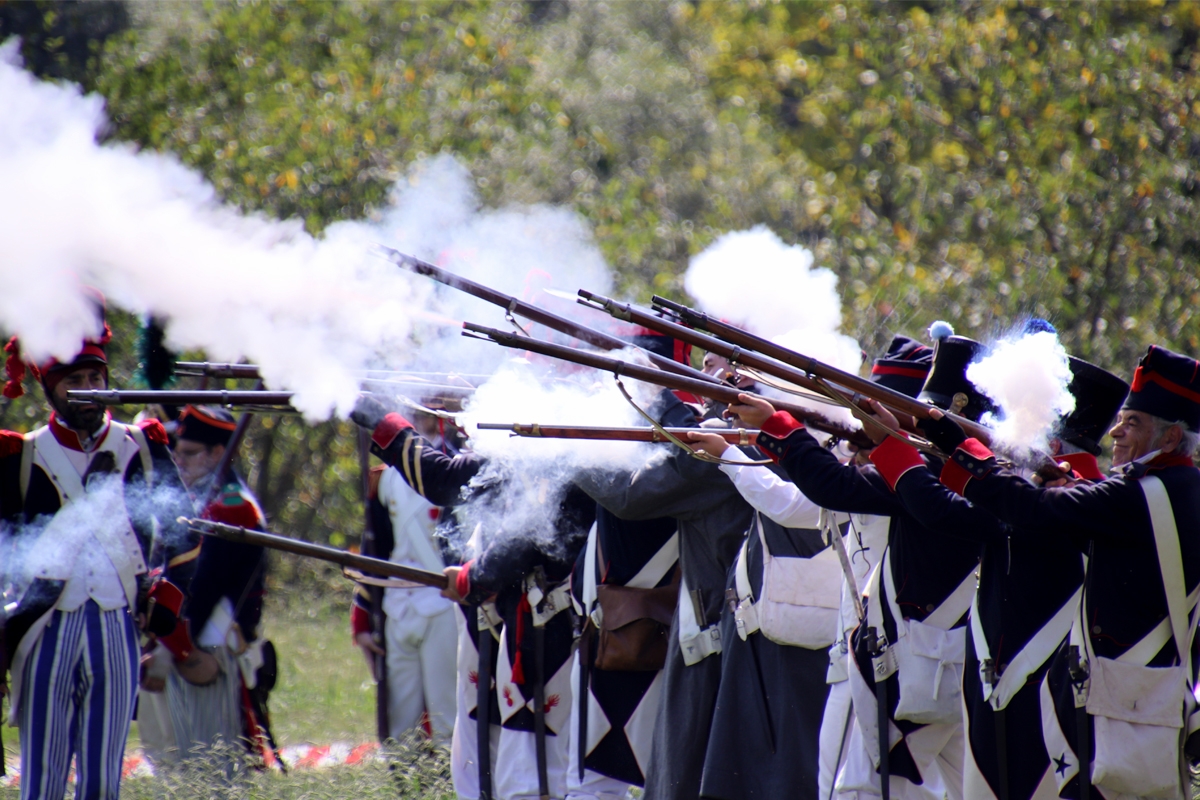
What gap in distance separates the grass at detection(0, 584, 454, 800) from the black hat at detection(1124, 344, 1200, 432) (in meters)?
3.43

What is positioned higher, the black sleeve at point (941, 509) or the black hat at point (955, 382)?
the black hat at point (955, 382)

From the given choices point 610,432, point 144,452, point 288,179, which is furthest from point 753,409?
point 288,179

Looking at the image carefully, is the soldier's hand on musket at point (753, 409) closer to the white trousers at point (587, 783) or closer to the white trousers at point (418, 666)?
the white trousers at point (587, 783)

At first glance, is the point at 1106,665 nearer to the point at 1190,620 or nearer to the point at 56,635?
the point at 1190,620

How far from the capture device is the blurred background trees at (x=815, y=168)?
→ 351 inches

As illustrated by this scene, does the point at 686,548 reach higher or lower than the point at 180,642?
higher

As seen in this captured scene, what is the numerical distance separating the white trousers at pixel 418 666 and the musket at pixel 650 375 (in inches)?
117

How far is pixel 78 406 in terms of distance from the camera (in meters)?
4.97

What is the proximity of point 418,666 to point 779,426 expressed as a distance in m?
3.33

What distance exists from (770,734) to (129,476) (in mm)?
2649

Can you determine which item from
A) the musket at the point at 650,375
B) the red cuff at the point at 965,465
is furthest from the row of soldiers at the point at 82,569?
the red cuff at the point at 965,465

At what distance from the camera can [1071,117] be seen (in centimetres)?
981

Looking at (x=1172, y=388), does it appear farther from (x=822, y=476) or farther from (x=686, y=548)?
(x=686, y=548)

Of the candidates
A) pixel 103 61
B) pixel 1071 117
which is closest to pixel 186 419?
pixel 103 61
